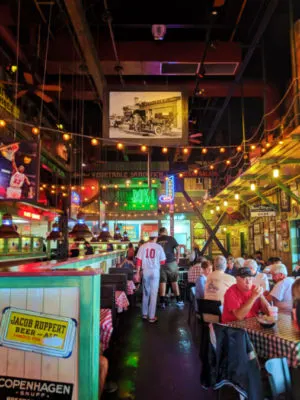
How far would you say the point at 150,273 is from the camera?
695cm

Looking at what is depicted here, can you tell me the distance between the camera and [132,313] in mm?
7434

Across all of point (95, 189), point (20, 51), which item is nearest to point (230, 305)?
point (20, 51)

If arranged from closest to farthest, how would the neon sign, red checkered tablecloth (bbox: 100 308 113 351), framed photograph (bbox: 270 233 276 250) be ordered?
red checkered tablecloth (bbox: 100 308 113 351) < framed photograph (bbox: 270 233 276 250) < the neon sign

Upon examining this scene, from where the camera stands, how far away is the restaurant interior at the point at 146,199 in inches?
105

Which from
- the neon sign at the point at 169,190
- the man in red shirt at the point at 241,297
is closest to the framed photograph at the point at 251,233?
the neon sign at the point at 169,190

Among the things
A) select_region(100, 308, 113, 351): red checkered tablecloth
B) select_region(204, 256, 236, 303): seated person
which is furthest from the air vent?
select_region(100, 308, 113, 351): red checkered tablecloth

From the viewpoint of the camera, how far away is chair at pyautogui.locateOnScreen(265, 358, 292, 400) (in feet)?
8.33

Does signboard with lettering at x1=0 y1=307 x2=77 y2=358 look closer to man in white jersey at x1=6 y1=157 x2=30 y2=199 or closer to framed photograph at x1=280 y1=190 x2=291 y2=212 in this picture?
man in white jersey at x1=6 y1=157 x2=30 y2=199

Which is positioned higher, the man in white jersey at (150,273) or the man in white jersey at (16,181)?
the man in white jersey at (16,181)

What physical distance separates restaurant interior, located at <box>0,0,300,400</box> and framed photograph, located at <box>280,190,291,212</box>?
8cm

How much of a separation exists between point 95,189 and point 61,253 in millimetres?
5253

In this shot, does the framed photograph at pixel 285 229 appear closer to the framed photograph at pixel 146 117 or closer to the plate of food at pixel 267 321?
the framed photograph at pixel 146 117

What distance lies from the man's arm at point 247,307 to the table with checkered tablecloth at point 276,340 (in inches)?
2.8

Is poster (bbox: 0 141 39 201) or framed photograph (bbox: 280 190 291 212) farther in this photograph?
framed photograph (bbox: 280 190 291 212)
